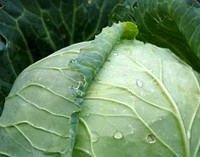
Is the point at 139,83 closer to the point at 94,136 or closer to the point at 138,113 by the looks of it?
the point at 138,113

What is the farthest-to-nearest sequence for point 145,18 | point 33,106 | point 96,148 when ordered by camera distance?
point 145,18
point 33,106
point 96,148

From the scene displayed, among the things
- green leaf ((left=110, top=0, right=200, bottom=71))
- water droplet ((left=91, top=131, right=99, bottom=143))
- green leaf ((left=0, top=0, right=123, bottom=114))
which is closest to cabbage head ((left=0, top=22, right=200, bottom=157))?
water droplet ((left=91, top=131, right=99, bottom=143))

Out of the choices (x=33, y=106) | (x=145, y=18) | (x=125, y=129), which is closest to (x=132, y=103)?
(x=125, y=129)

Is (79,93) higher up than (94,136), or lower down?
higher up

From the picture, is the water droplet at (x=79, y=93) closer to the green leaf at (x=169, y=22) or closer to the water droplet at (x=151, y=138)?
the water droplet at (x=151, y=138)

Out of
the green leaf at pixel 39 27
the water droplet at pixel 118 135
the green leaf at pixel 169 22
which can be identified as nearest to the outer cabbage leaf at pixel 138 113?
the water droplet at pixel 118 135

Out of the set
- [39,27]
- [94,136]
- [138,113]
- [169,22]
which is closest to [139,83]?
[138,113]

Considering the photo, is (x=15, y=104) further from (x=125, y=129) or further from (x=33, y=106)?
(x=125, y=129)
